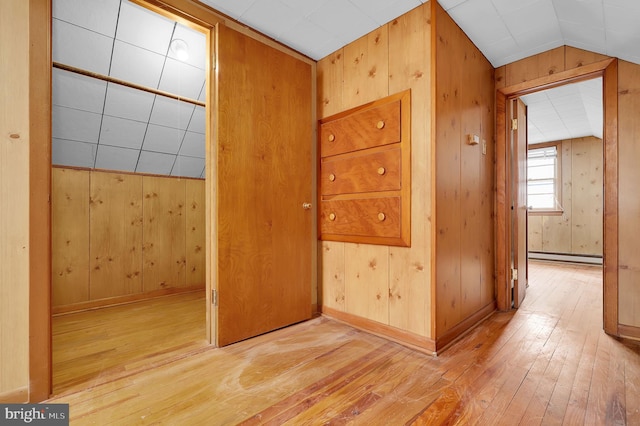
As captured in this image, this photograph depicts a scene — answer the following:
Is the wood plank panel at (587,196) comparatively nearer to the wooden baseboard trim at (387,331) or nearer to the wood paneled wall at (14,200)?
the wooden baseboard trim at (387,331)

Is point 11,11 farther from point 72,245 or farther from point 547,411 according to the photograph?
point 547,411

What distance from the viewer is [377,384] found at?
1.50m

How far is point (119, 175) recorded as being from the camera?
2902mm

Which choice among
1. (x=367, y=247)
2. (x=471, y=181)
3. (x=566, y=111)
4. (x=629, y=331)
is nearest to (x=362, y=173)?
(x=367, y=247)

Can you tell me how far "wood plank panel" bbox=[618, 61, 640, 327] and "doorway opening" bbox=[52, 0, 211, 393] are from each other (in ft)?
9.52

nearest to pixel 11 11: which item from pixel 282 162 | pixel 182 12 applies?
pixel 182 12

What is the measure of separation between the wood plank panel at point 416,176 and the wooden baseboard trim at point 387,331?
0.12 ft

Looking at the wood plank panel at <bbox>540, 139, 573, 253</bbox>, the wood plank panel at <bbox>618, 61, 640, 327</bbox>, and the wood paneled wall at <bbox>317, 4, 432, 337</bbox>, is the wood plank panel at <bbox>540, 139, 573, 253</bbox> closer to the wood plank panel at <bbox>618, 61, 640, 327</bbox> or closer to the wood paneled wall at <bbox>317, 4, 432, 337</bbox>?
the wood plank panel at <bbox>618, 61, 640, 327</bbox>

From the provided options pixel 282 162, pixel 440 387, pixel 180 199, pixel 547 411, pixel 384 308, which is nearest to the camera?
pixel 547 411

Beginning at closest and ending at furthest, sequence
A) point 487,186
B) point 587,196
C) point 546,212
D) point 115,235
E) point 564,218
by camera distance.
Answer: point 487,186, point 115,235, point 587,196, point 564,218, point 546,212

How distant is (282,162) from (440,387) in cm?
172

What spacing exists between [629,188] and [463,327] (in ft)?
4.99

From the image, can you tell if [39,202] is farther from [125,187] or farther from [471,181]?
[471,181]

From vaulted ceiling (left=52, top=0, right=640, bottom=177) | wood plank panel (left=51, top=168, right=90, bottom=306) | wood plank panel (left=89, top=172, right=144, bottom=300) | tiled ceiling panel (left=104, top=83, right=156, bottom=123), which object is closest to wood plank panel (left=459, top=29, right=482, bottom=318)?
vaulted ceiling (left=52, top=0, right=640, bottom=177)
